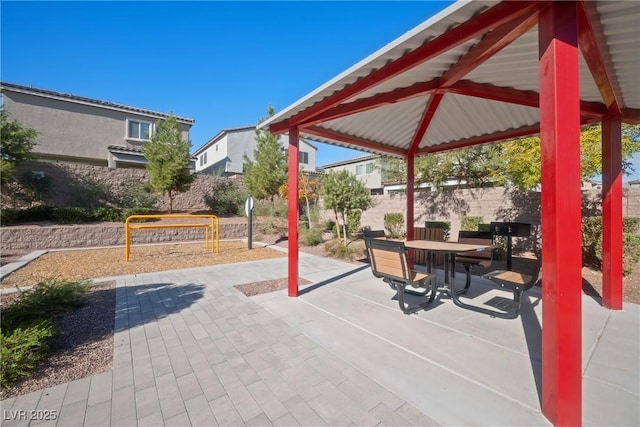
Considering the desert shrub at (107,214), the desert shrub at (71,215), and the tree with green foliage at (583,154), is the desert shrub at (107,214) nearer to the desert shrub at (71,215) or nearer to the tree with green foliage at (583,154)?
the desert shrub at (71,215)

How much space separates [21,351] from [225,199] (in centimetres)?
1479

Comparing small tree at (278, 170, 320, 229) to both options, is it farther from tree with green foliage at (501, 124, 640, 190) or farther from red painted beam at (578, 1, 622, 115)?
red painted beam at (578, 1, 622, 115)

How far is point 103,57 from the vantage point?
26.4 feet

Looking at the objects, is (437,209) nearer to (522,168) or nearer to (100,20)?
(522,168)

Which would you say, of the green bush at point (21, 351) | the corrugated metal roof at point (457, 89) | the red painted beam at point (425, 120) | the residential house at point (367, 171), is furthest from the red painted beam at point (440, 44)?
the residential house at point (367, 171)

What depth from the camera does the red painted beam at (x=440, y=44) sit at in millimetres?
2130

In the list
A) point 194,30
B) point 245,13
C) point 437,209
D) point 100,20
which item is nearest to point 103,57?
point 100,20

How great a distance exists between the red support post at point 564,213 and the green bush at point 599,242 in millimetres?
6302

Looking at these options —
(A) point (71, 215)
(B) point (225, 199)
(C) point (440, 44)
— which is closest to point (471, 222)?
(C) point (440, 44)

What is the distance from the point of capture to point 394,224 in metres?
13.0

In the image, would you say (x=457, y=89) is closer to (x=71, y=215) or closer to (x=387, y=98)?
(x=387, y=98)

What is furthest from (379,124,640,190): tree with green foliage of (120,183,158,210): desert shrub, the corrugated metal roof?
(120,183,158,210): desert shrub

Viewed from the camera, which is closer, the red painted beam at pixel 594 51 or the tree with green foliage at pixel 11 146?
the red painted beam at pixel 594 51

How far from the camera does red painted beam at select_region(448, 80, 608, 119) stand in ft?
13.4
